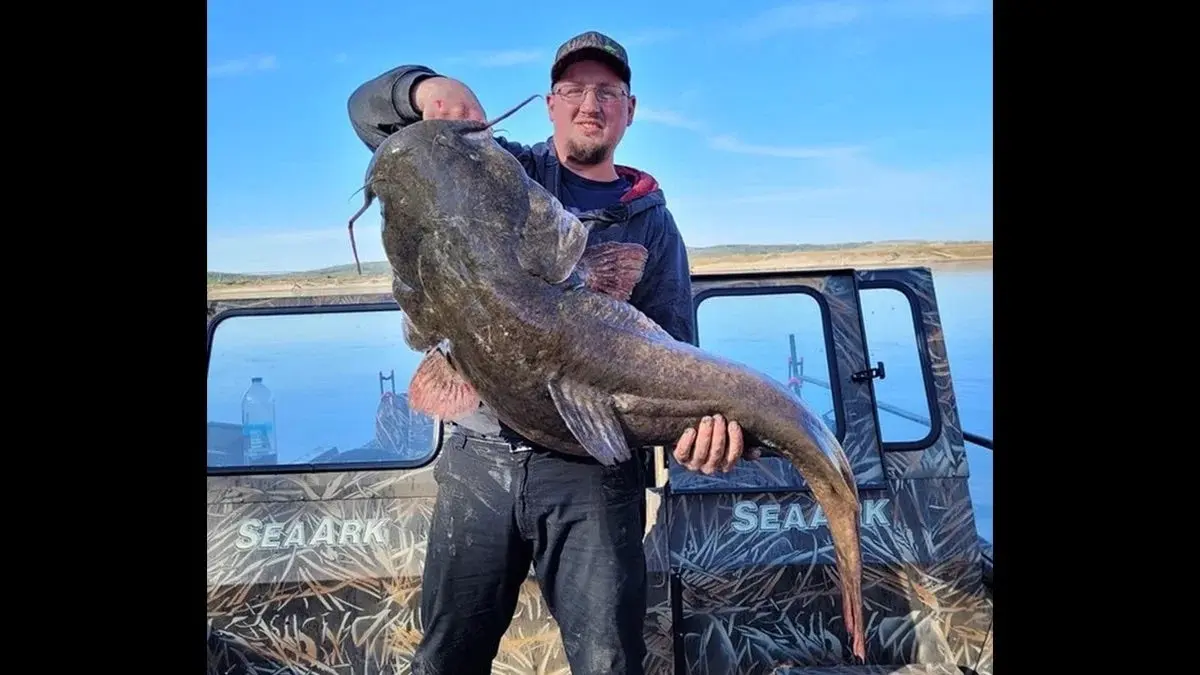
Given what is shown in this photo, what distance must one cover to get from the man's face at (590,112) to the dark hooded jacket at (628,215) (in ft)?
0.35

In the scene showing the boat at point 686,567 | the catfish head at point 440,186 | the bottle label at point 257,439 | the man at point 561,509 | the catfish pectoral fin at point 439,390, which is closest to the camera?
the catfish head at point 440,186

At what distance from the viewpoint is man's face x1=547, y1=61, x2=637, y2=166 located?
270cm

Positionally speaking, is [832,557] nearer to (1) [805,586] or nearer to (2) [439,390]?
(1) [805,586]

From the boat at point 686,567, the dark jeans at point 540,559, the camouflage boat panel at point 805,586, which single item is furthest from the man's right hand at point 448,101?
the camouflage boat panel at point 805,586

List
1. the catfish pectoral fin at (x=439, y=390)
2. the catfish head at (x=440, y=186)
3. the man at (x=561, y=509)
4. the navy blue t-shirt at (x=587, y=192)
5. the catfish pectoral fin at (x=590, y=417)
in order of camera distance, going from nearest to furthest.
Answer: the catfish head at (x=440, y=186)
the catfish pectoral fin at (x=590, y=417)
the catfish pectoral fin at (x=439, y=390)
the man at (x=561, y=509)
the navy blue t-shirt at (x=587, y=192)

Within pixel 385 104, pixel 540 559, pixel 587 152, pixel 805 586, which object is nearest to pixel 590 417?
pixel 540 559

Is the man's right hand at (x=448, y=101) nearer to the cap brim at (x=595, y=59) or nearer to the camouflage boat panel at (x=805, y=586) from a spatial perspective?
the cap brim at (x=595, y=59)

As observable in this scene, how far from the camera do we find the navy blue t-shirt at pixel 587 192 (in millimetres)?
2684

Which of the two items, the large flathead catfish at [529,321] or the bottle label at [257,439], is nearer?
the large flathead catfish at [529,321]
